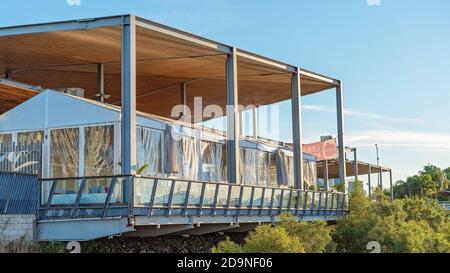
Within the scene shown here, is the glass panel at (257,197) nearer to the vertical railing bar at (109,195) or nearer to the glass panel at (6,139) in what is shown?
the vertical railing bar at (109,195)

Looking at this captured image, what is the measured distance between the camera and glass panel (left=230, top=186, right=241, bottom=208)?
21.4m

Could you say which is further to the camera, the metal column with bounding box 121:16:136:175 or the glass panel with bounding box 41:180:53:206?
the metal column with bounding box 121:16:136:175

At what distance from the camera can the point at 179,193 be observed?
1875cm

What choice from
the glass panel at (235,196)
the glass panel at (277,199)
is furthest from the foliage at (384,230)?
the glass panel at (235,196)

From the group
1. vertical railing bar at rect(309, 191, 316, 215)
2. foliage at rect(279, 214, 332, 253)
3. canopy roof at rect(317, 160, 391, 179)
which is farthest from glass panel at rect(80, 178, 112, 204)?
canopy roof at rect(317, 160, 391, 179)

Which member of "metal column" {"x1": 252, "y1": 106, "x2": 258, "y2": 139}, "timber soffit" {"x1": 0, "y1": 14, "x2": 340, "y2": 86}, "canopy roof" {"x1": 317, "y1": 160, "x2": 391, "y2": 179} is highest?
"timber soffit" {"x1": 0, "y1": 14, "x2": 340, "y2": 86}

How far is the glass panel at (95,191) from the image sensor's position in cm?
1747

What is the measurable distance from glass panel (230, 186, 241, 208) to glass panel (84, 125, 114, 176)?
3794 mm

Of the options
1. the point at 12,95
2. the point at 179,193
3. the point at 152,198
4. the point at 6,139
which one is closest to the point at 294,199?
the point at 179,193

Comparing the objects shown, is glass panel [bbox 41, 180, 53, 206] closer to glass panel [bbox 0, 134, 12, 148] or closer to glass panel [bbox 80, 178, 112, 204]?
glass panel [bbox 80, 178, 112, 204]

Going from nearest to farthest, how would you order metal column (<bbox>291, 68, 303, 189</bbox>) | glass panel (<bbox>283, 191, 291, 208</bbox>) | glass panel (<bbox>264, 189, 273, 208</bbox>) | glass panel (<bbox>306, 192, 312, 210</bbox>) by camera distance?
glass panel (<bbox>264, 189, 273, 208</bbox>) → glass panel (<bbox>283, 191, 291, 208</bbox>) → glass panel (<bbox>306, 192, 312, 210</bbox>) → metal column (<bbox>291, 68, 303, 189</bbox>)

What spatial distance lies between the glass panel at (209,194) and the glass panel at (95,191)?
3.48 m

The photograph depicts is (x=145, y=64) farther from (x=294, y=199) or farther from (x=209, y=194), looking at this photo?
(x=209, y=194)

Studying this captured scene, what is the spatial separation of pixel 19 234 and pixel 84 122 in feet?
16.4
